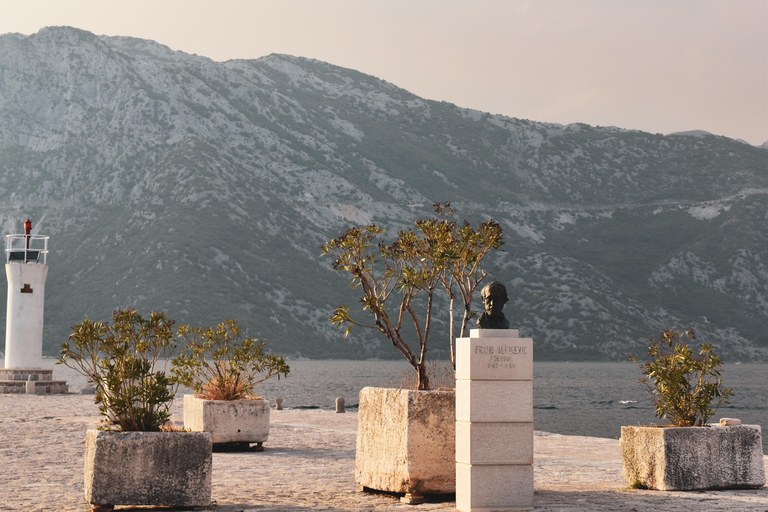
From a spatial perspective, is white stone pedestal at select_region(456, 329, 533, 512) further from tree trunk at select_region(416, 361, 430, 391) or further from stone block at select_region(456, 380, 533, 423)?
tree trunk at select_region(416, 361, 430, 391)

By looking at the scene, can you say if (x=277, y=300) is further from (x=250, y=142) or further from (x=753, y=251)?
(x=753, y=251)

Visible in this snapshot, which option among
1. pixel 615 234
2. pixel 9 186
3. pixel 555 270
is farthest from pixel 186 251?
pixel 615 234

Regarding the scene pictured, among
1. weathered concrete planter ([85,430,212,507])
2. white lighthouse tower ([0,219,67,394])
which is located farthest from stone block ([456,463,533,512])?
white lighthouse tower ([0,219,67,394])

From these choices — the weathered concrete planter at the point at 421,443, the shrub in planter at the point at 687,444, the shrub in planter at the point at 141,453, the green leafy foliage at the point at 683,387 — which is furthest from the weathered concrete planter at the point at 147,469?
the green leafy foliage at the point at 683,387

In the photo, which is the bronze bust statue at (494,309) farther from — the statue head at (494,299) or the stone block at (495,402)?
the stone block at (495,402)

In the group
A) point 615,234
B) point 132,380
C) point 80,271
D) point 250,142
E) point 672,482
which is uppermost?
point 250,142

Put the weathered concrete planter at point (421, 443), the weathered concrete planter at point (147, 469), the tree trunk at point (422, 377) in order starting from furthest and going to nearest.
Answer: the tree trunk at point (422, 377) → the weathered concrete planter at point (421, 443) → the weathered concrete planter at point (147, 469)
